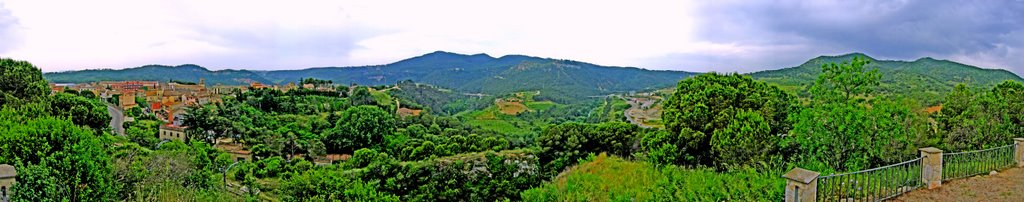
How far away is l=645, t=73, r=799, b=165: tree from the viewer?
44.2ft

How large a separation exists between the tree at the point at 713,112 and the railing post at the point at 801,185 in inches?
269

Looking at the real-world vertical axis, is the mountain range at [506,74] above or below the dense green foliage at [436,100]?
above

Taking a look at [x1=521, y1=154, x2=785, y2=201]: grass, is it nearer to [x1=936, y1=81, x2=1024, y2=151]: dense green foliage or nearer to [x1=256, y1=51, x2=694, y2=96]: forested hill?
[x1=936, y1=81, x2=1024, y2=151]: dense green foliage

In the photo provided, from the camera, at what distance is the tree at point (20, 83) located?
18.8m

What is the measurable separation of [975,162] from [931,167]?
6.12ft

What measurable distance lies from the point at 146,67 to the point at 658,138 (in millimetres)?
104754

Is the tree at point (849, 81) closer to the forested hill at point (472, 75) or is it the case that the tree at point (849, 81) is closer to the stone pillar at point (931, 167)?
the stone pillar at point (931, 167)

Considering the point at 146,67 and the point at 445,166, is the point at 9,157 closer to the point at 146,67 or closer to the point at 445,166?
the point at 445,166

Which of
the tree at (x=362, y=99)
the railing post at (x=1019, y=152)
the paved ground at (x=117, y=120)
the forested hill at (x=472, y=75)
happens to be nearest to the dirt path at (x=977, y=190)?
the railing post at (x=1019, y=152)

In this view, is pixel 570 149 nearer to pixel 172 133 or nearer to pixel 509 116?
pixel 172 133

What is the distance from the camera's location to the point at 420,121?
39000mm

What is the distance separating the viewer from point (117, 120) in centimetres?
3189

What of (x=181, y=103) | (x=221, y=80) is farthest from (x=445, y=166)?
(x=221, y=80)

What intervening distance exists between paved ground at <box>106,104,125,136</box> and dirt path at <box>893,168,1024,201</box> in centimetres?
3054
